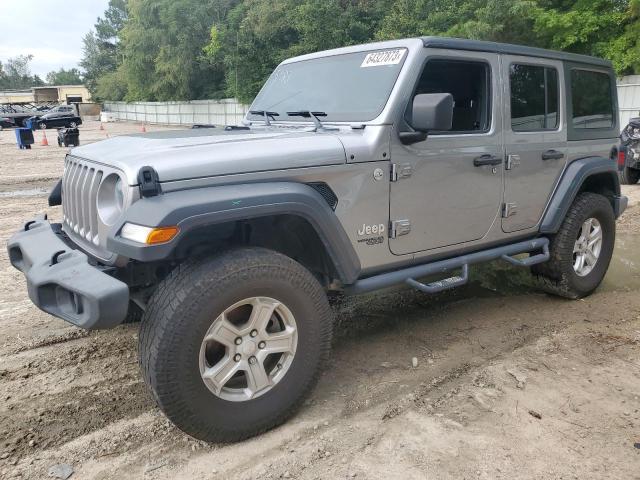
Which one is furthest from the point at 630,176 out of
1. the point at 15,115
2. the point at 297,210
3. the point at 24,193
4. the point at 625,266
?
the point at 15,115

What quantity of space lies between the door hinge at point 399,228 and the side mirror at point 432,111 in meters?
0.57

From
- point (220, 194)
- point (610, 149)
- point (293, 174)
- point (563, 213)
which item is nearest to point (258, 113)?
point (293, 174)

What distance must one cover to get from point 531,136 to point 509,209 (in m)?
0.59

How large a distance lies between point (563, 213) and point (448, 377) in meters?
1.84

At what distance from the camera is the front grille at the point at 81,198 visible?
9.25 ft

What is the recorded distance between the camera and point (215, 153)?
2666 mm

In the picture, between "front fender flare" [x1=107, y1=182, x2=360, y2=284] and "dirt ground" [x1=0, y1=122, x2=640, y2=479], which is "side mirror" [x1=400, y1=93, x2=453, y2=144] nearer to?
"front fender flare" [x1=107, y1=182, x2=360, y2=284]

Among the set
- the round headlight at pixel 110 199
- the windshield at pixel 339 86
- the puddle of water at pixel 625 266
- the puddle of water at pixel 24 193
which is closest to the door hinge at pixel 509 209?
the windshield at pixel 339 86

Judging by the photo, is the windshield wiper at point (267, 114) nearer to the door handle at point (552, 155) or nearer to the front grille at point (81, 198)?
the front grille at point (81, 198)

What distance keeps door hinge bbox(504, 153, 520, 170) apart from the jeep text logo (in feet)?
4.17

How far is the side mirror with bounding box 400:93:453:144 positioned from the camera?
293 cm

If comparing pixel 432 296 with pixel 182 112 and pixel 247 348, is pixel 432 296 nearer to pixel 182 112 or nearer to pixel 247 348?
pixel 247 348

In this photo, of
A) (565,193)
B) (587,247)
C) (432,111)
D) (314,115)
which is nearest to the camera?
(432,111)

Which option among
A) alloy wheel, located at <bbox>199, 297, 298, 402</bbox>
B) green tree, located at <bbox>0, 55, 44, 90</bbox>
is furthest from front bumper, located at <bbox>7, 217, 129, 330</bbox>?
green tree, located at <bbox>0, 55, 44, 90</bbox>
